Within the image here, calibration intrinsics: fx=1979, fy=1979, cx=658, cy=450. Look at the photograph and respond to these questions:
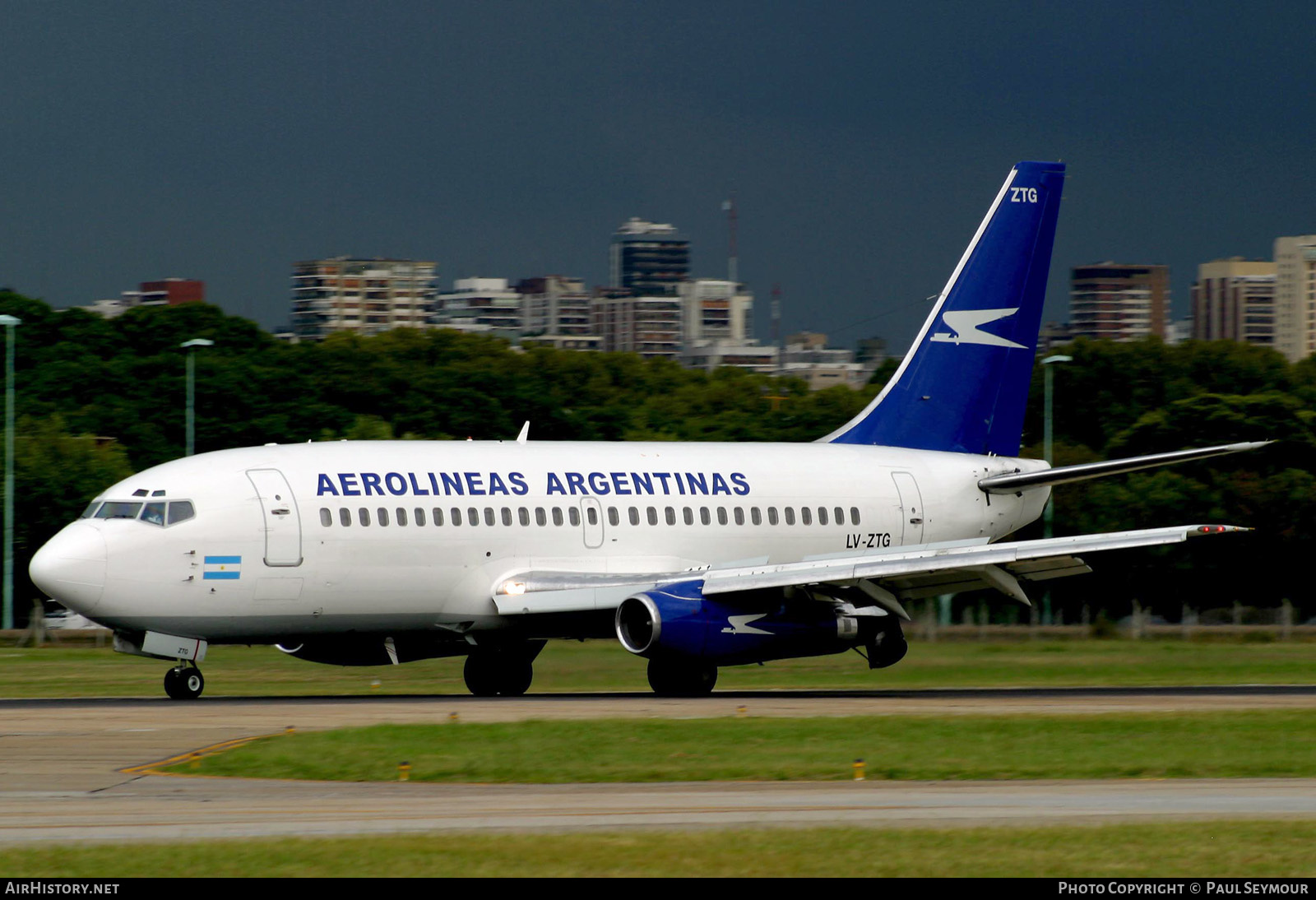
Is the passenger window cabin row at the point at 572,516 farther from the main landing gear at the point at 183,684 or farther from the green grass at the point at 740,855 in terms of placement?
the green grass at the point at 740,855

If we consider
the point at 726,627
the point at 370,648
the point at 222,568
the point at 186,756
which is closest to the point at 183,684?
the point at 222,568

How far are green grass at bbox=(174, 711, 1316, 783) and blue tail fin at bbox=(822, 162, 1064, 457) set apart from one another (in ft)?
51.5

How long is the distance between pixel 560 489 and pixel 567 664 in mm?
5773

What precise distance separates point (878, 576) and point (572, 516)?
5918 millimetres

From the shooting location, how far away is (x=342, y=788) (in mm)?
21094

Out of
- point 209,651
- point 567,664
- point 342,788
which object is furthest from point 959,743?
point 209,651

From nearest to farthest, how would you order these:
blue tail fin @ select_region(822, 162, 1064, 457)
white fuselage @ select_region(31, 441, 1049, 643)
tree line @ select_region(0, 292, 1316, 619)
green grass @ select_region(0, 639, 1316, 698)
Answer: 1. white fuselage @ select_region(31, 441, 1049, 643)
2. green grass @ select_region(0, 639, 1316, 698)
3. blue tail fin @ select_region(822, 162, 1064, 457)
4. tree line @ select_region(0, 292, 1316, 619)

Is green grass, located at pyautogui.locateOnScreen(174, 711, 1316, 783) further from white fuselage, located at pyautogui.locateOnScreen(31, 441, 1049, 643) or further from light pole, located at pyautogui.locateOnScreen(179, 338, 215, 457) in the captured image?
light pole, located at pyautogui.locateOnScreen(179, 338, 215, 457)

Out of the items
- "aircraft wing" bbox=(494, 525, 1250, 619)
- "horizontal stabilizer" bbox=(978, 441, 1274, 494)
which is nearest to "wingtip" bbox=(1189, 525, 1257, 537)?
"aircraft wing" bbox=(494, 525, 1250, 619)

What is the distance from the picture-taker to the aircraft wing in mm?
33406

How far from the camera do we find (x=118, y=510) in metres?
32.6

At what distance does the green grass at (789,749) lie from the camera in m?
22.3

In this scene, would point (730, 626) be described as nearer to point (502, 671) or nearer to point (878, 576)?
point (878, 576)
